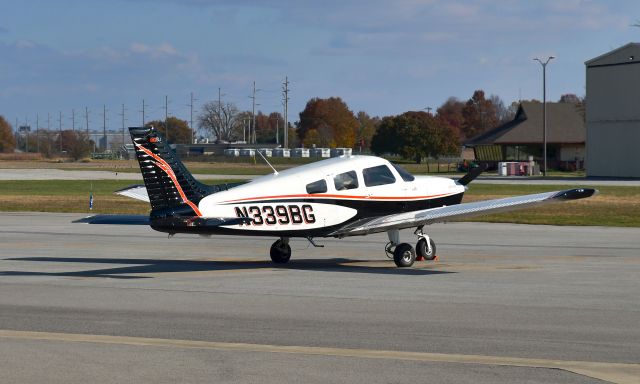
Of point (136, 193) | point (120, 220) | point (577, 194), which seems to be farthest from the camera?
point (136, 193)

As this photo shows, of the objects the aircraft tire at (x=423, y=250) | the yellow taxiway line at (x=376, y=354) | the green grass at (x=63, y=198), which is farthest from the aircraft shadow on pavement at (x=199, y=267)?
the green grass at (x=63, y=198)

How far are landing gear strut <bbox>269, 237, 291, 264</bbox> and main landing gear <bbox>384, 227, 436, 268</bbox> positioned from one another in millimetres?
2110

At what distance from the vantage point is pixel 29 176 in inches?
3317

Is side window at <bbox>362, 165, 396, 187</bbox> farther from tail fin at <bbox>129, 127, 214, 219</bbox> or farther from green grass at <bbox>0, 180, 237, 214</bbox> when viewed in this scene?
green grass at <bbox>0, 180, 237, 214</bbox>

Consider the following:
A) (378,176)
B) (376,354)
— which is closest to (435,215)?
(378,176)

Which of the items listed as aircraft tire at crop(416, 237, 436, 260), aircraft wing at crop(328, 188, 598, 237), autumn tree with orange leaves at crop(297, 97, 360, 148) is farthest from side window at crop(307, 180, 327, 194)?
autumn tree with orange leaves at crop(297, 97, 360, 148)

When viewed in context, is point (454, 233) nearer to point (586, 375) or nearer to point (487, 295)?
point (487, 295)

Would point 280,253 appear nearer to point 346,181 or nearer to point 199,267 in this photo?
point 199,267

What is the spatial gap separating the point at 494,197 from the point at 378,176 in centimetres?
2980

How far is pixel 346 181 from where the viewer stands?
2014cm

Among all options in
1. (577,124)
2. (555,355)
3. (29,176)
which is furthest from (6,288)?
(577,124)

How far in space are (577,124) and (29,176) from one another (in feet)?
175

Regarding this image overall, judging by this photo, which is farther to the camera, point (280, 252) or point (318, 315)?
point (280, 252)

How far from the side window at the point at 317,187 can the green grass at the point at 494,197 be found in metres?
16.0
